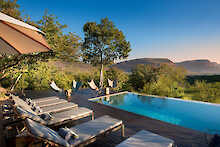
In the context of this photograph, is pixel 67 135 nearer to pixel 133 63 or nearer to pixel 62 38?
pixel 62 38

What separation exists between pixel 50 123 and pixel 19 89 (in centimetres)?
739

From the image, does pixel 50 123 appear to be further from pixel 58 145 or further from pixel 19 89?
pixel 19 89

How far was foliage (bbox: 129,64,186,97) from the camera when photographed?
331 inches

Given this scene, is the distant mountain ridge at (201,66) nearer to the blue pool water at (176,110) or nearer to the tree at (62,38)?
the tree at (62,38)

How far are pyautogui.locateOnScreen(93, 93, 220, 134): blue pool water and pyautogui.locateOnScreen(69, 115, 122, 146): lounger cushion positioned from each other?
9.39 ft

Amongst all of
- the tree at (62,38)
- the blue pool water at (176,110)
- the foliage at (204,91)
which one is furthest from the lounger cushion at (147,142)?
the tree at (62,38)

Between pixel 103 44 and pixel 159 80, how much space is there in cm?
Result: 651

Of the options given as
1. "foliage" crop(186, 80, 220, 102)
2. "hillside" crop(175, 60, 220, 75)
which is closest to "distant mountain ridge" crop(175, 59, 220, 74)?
"hillside" crop(175, 60, 220, 75)

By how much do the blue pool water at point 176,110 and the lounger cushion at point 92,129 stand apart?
286cm

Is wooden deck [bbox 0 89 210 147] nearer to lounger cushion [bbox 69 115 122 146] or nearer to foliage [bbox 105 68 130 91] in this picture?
lounger cushion [bbox 69 115 122 146]

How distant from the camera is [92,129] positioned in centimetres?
258

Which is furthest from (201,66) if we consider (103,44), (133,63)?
(103,44)

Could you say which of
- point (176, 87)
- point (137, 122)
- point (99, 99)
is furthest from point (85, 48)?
point (137, 122)

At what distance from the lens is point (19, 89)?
Result: 8.52m
